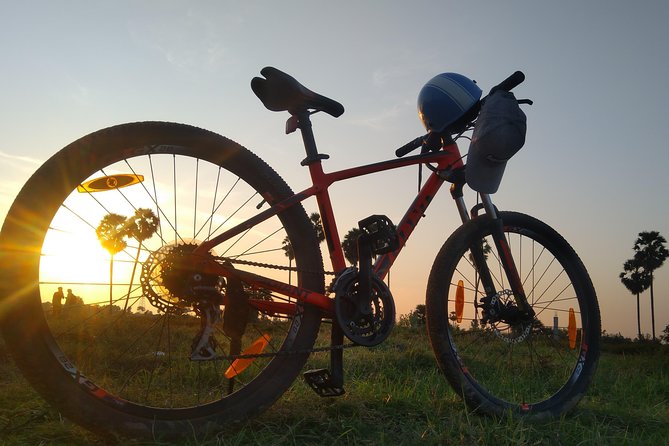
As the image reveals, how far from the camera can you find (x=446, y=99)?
12.3 ft

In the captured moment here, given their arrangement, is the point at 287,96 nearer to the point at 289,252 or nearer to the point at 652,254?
the point at 289,252

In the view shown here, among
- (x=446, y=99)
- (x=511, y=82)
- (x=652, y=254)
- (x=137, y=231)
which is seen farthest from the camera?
(x=652, y=254)

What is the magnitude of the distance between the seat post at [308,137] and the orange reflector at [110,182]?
3.20 feet

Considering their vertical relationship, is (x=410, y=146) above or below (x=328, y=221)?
above

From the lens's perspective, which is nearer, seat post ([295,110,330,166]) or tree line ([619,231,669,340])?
seat post ([295,110,330,166])

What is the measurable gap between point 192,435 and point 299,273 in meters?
1.01

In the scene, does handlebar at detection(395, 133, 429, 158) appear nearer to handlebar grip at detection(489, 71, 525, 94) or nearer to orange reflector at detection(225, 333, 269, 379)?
handlebar grip at detection(489, 71, 525, 94)

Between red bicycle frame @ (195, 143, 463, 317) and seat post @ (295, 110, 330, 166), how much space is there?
27mm

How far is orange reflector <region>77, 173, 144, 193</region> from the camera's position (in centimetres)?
273

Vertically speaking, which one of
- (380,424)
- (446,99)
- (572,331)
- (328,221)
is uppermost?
(446,99)

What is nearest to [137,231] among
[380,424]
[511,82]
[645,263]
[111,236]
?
[111,236]

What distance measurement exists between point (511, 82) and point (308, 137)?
1.44m

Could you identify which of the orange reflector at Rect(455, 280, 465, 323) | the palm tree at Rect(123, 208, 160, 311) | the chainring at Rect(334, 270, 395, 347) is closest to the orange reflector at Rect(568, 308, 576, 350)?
the orange reflector at Rect(455, 280, 465, 323)

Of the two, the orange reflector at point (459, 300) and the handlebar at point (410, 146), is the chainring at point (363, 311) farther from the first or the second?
the handlebar at point (410, 146)
